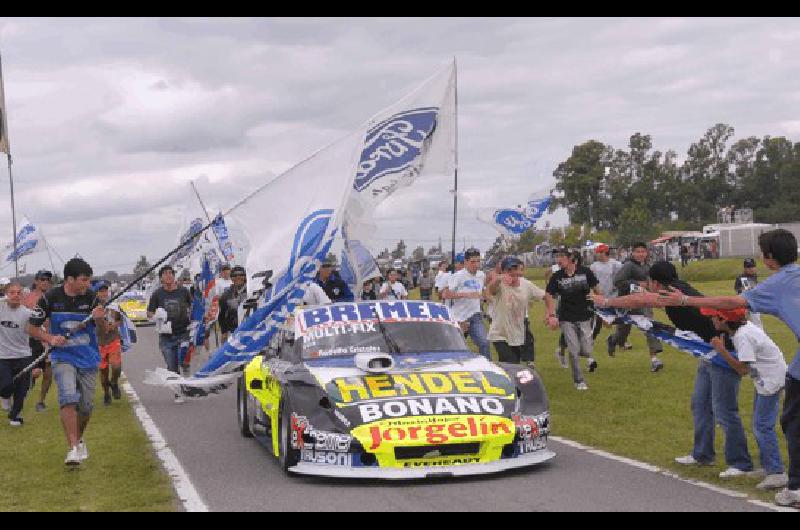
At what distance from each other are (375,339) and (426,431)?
6.09 feet

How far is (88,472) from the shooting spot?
950cm

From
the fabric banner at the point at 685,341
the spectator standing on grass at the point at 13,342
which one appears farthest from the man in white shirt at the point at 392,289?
the fabric banner at the point at 685,341

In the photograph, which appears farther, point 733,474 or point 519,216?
point 519,216

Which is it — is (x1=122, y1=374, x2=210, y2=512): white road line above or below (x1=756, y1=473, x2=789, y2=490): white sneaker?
below

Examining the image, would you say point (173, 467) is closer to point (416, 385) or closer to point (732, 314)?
point (416, 385)

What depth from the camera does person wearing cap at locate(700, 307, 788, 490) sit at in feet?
24.8

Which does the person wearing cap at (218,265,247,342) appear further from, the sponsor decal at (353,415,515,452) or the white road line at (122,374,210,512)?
the sponsor decal at (353,415,515,452)

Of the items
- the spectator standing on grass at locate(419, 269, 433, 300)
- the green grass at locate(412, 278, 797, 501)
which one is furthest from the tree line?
the green grass at locate(412, 278, 797, 501)

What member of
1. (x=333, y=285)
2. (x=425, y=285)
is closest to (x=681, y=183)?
(x=425, y=285)

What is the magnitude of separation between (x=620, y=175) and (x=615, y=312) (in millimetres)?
105658

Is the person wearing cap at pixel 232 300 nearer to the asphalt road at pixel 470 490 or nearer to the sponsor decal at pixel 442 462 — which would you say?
the asphalt road at pixel 470 490

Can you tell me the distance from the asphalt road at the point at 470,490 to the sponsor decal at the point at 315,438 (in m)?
0.28

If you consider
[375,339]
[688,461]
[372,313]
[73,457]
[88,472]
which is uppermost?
[372,313]

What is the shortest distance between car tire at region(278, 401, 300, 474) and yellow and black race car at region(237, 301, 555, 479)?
1 centimetres
